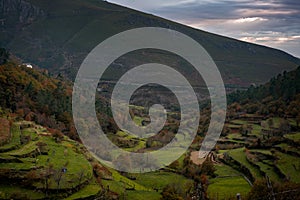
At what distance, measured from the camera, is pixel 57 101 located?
179 ft

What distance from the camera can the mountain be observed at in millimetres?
152000

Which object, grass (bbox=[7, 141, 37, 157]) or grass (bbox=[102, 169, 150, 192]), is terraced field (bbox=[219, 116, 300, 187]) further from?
grass (bbox=[7, 141, 37, 157])

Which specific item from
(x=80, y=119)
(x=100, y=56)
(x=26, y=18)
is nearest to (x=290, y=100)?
(x=80, y=119)

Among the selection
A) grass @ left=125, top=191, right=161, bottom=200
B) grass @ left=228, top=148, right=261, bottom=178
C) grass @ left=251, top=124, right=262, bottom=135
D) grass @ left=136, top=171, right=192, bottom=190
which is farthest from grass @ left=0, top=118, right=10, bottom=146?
grass @ left=251, top=124, right=262, bottom=135

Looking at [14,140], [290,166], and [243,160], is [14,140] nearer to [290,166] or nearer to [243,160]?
[243,160]

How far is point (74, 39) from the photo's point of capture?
169125 mm

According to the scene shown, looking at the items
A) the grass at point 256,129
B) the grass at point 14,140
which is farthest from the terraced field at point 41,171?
the grass at point 256,129

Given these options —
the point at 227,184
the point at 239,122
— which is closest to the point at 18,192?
the point at 227,184

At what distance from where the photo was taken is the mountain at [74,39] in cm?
15200

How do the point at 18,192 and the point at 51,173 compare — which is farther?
the point at 51,173

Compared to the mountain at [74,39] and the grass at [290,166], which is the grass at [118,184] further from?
the mountain at [74,39]

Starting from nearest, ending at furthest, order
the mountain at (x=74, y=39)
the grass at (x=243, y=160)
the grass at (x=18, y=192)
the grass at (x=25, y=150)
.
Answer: the grass at (x=18, y=192) → the grass at (x=25, y=150) → the grass at (x=243, y=160) → the mountain at (x=74, y=39)

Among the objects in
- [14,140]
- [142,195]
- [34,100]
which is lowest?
[142,195]

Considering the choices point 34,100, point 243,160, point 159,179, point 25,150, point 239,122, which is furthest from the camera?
point 239,122
